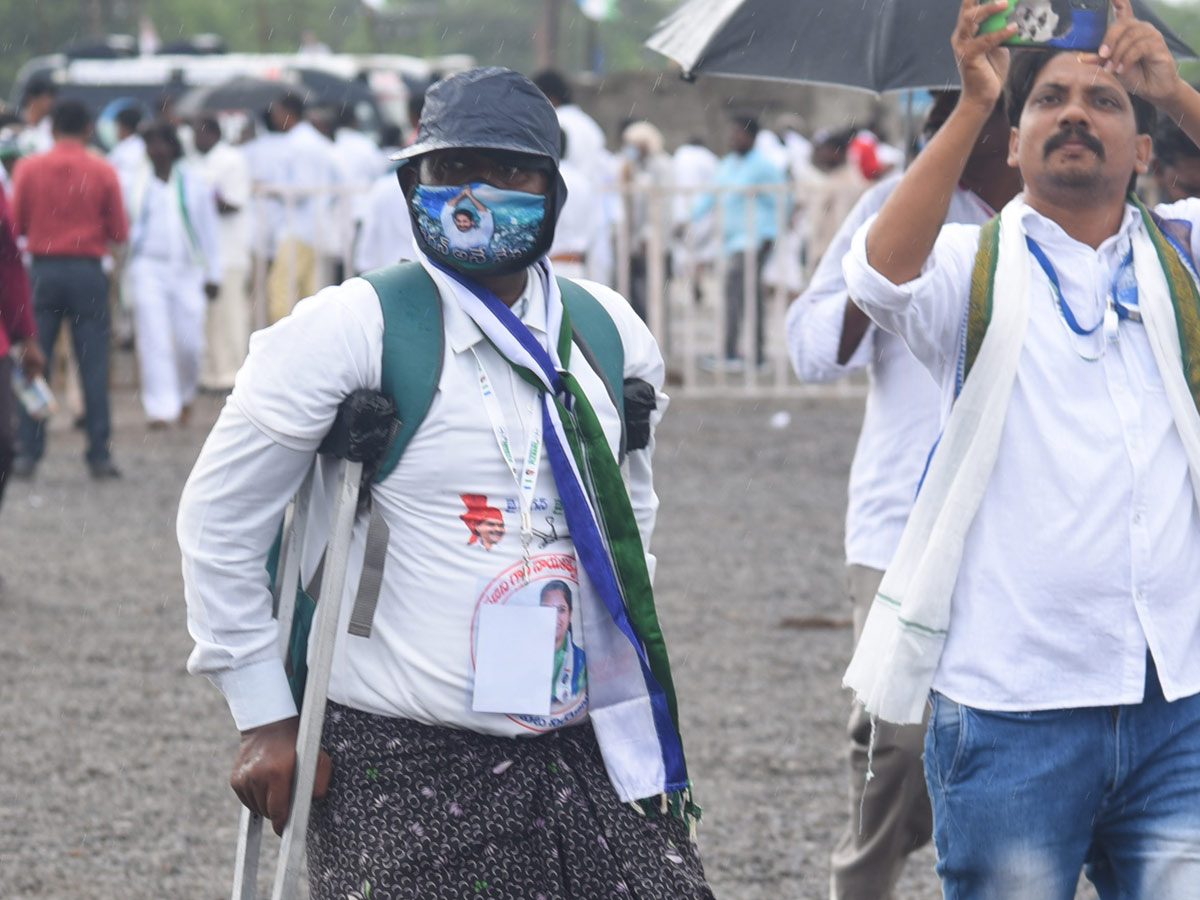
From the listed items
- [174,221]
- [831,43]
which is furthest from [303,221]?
[831,43]

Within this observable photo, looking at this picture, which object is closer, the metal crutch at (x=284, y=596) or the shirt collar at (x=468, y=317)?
the shirt collar at (x=468, y=317)

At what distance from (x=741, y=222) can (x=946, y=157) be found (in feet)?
42.2

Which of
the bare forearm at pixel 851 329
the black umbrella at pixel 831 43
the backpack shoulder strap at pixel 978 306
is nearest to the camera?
the backpack shoulder strap at pixel 978 306

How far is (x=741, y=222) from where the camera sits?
1573cm

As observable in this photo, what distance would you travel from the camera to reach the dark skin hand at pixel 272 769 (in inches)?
115

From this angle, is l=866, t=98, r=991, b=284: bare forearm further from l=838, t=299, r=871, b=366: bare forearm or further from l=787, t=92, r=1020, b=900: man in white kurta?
l=838, t=299, r=871, b=366: bare forearm

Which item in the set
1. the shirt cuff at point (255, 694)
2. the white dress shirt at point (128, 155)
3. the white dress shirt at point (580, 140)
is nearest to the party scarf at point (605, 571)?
the shirt cuff at point (255, 694)

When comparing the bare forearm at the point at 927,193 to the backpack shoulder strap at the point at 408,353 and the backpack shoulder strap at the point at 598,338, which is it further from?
the backpack shoulder strap at the point at 408,353

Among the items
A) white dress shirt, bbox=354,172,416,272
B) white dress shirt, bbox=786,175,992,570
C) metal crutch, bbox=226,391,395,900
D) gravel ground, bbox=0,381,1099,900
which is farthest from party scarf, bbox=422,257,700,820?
white dress shirt, bbox=354,172,416,272

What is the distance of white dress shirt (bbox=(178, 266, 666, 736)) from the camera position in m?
2.87

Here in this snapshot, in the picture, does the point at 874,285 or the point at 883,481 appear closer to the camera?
the point at 874,285

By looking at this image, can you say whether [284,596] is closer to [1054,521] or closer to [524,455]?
[524,455]

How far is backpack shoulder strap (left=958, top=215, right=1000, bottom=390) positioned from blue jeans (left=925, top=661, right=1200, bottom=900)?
56 cm

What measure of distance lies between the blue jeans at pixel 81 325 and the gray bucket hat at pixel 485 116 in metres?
8.89
